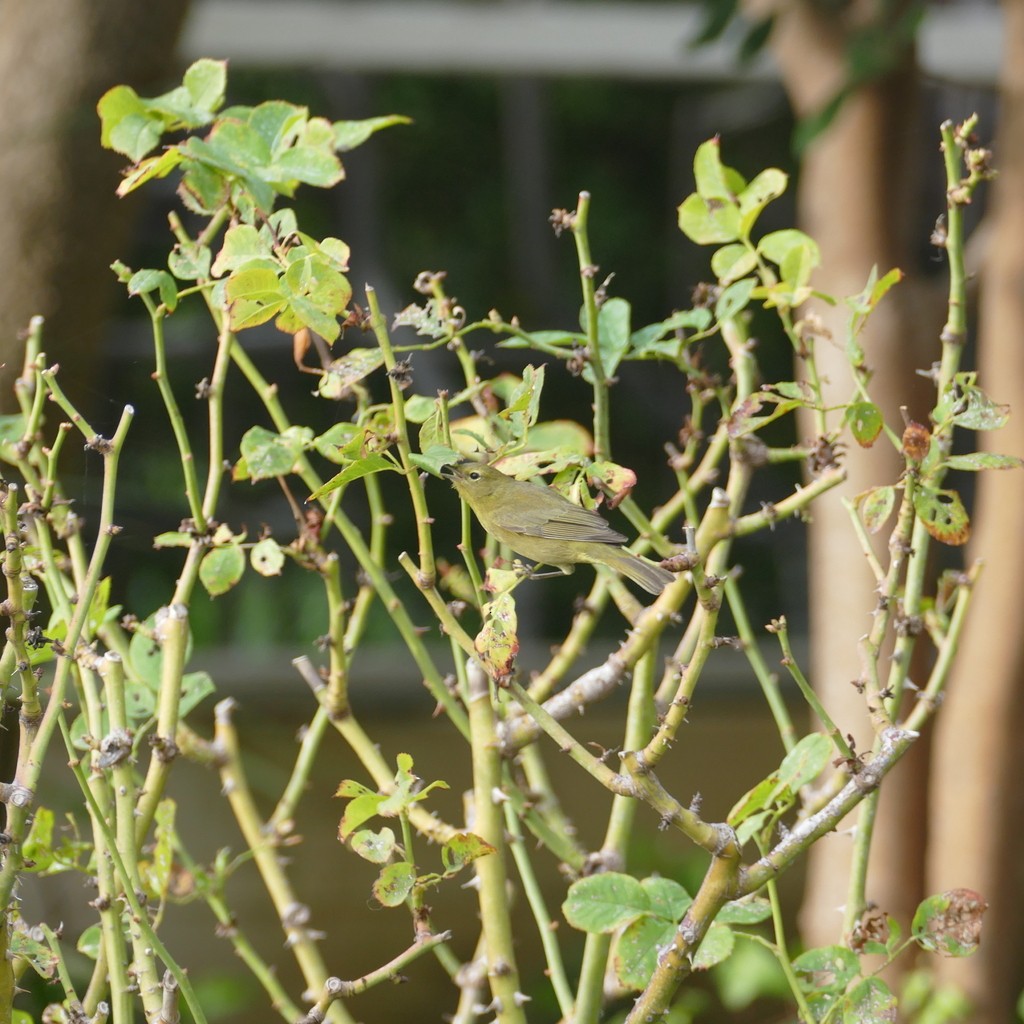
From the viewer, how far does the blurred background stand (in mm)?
1131

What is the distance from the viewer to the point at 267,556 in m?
0.60

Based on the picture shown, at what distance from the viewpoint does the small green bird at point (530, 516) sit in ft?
1.59

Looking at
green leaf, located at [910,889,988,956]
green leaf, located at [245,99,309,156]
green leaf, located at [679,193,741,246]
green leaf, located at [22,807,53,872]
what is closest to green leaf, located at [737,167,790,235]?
green leaf, located at [679,193,741,246]

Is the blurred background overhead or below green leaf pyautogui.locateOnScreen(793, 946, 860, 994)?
overhead

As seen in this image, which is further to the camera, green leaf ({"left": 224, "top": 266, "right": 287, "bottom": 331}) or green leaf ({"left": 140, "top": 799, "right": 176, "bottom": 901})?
green leaf ({"left": 140, "top": 799, "right": 176, "bottom": 901})

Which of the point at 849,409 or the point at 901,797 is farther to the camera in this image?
the point at 901,797

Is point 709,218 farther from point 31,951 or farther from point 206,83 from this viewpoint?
point 31,951

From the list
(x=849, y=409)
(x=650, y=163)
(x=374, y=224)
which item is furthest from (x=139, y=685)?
(x=650, y=163)

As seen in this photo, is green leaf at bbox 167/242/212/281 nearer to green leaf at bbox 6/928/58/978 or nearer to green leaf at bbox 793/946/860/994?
green leaf at bbox 6/928/58/978

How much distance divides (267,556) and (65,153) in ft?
2.09

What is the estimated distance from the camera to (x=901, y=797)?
4.56ft

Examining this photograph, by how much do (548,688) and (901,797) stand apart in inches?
34.2

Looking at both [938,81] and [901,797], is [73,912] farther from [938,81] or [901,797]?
[938,81]

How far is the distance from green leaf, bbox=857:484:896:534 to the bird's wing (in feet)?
0.39
